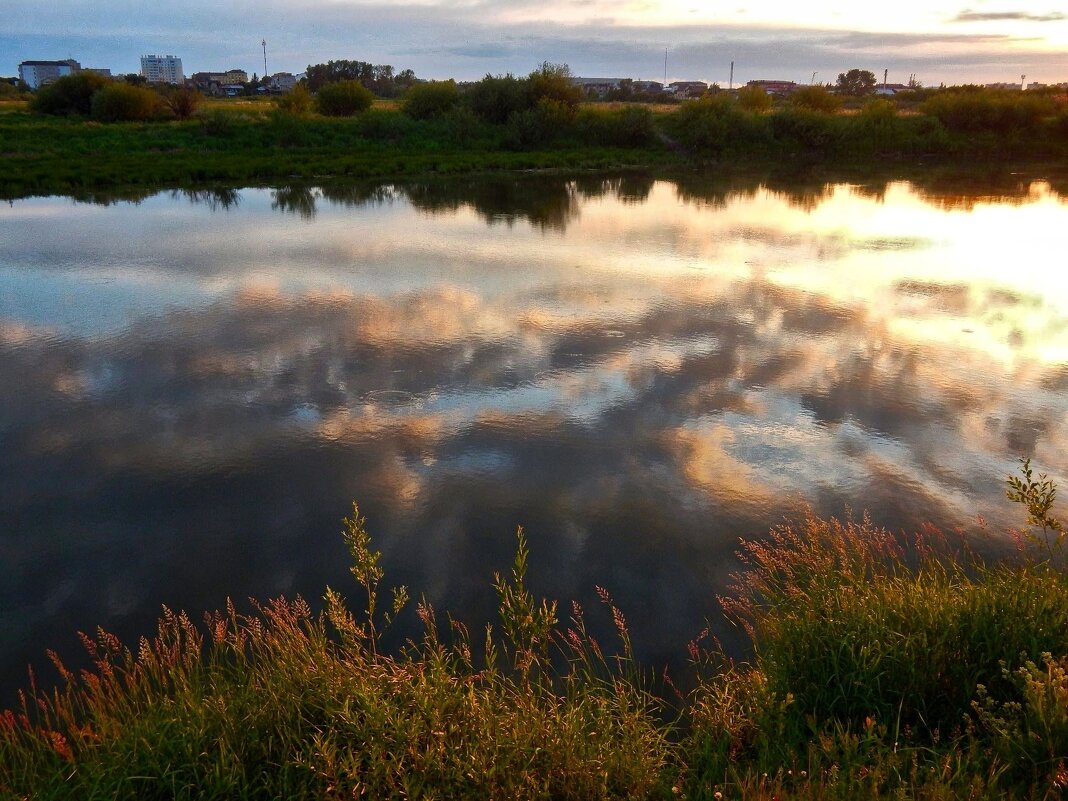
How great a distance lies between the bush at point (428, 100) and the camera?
44562mm

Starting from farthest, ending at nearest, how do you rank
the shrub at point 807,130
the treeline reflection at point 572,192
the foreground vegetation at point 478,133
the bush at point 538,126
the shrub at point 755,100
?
1. the shrub at point 755,100
2. the shrub at point 807,130
3. the bush at point 538,126
4. the foreground vegetation at point 478,133
5. the treeline reflection at point 572,192

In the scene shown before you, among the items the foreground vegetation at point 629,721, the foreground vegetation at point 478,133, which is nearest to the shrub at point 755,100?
the foreground vegetation at point 478,133

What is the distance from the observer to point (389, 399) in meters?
9.11

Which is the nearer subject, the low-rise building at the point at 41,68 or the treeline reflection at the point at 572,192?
the treeline reflection at the point at 572,192

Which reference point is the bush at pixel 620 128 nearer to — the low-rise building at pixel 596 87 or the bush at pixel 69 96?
the low-rise building at pixel 596 87

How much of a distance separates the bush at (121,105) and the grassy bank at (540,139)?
4.19 feet

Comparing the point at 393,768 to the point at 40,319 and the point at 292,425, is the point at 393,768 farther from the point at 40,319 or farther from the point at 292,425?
the point at 40,319

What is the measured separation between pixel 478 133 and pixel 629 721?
38.7m

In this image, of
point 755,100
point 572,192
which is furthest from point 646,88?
point 572,192

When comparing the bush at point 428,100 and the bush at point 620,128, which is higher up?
the bush at point 428,100

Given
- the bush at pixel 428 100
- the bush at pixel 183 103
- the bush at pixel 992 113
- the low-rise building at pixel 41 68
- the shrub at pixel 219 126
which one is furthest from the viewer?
the low-rise building at pixel 41 68

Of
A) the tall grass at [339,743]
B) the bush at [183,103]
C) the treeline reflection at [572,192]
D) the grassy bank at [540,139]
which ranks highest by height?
the bush at [183,103]

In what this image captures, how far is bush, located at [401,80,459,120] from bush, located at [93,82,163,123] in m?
14.4

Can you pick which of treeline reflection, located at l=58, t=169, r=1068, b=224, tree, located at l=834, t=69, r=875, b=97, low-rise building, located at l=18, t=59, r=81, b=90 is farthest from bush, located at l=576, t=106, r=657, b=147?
low-rise building, located at l=18, t=59, r=81, b=90
